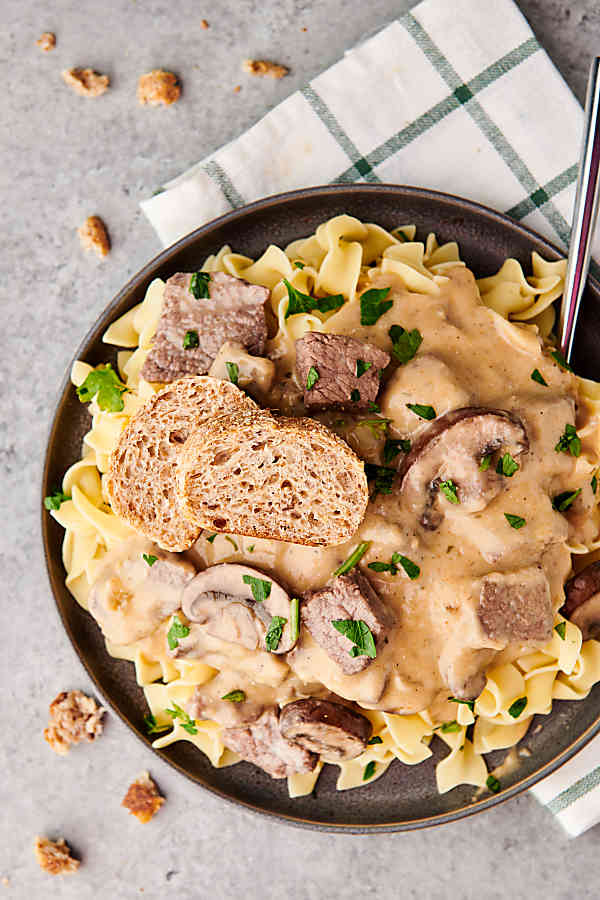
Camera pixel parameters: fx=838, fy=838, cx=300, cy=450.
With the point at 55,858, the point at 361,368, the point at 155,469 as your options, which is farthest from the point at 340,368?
the point at 55,858

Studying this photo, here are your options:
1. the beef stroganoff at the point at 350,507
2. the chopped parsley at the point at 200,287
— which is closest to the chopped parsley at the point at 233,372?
the beef stroganoff at the point at 350,507

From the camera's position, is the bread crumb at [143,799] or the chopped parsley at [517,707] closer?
the chopped parsley at [517,707]

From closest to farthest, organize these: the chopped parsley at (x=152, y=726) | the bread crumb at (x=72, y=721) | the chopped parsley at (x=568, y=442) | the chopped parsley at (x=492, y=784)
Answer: the chopped parsley at (x=568, y=442)
the chopped parsley at (x=492, y=784)
the chopped parsley at (x=152, y=726)
the bread crumb at (x=72, y=721)

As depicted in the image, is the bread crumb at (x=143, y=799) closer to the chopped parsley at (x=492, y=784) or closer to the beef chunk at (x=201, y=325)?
the chopped parsley at (x=492, y=784)

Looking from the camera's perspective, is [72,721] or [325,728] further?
[72,721]

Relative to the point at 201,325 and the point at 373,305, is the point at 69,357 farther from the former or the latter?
the point at 373,305

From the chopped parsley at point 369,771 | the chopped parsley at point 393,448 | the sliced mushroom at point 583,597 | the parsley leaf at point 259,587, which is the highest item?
the chopped parsley at point 393,448

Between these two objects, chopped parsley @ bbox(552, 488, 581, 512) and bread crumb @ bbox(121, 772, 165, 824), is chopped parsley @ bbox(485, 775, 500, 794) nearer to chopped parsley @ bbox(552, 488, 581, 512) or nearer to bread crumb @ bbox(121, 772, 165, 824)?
chopped parsley @ bbox(552, 488, 581, 512)
